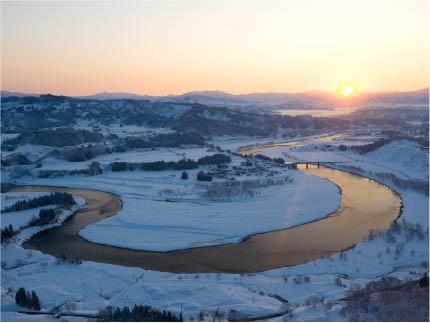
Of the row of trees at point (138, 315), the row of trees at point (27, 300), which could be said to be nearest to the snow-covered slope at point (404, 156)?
the row of trees at point (138, 315)

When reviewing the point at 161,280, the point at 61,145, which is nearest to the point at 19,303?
the point at 161,280

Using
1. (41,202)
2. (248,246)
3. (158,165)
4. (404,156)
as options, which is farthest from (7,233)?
(404,156)

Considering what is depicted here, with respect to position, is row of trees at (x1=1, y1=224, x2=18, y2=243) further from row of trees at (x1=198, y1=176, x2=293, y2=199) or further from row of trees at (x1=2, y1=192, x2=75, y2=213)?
row of trees at (x1=198, y1=176, x2=293, y2=199)

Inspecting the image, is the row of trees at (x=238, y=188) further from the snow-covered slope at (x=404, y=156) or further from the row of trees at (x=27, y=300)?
the row of trees at (x=27, y=300)

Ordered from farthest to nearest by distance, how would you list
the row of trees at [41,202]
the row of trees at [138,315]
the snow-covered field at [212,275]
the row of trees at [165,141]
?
the row of trees at [165,141]
the row of trees at [41,202]
the snow-covered field at [212,275]
the row of trees at [138,315]

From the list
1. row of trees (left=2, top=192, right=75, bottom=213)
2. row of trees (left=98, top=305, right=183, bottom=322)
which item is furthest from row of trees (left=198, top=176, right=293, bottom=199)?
row of trees (left=98, top=305, right=183, bottom=322)

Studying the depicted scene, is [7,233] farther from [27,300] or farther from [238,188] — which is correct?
[238,188]
